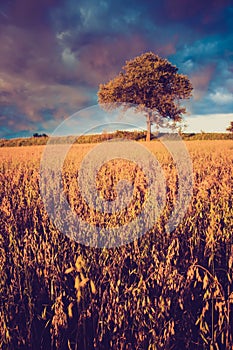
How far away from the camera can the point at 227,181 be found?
527 cm

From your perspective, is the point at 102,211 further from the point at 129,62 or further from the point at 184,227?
the point at 129,62

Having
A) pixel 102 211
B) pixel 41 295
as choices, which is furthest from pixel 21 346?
pixel 102 211

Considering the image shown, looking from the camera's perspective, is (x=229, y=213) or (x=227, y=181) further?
(x=227, y=181)

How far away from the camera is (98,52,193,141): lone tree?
41656mm

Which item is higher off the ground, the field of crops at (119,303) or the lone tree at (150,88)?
the lone tree at (150,88)

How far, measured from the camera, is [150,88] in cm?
4212

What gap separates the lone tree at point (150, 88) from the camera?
41656 millimetres

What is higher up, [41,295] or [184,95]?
[184,95]

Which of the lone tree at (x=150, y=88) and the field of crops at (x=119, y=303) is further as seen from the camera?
the lone tree at (x=150, y=88)

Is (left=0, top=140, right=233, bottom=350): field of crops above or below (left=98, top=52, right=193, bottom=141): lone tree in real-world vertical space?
below

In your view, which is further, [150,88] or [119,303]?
[150,88]

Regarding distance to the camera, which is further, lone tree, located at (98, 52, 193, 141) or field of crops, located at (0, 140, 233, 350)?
lone tree, located at (98, 52, 193, 141)

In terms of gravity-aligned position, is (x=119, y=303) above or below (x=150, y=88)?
below

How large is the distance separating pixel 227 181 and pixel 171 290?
3741 mm
